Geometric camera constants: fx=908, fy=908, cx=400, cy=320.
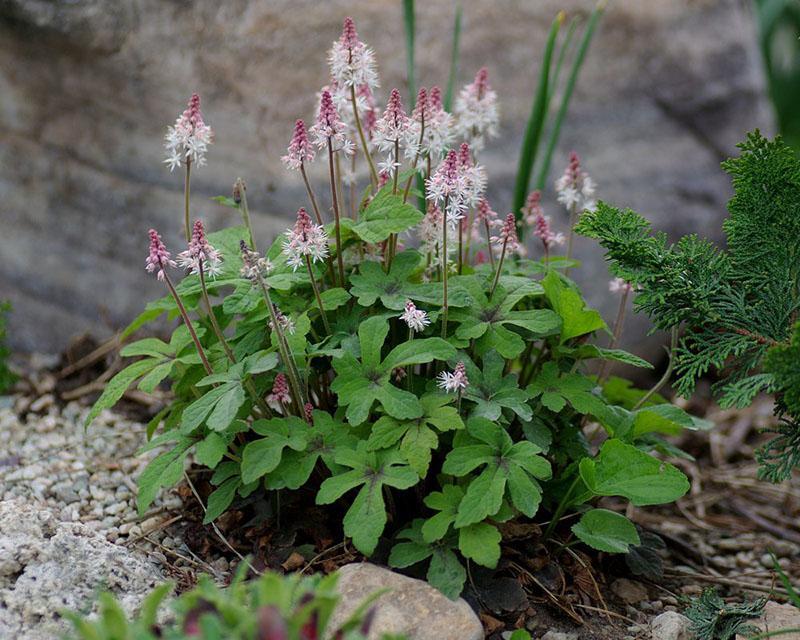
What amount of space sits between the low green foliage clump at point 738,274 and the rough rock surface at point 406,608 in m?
0.66

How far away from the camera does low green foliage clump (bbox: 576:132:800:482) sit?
6.31ft

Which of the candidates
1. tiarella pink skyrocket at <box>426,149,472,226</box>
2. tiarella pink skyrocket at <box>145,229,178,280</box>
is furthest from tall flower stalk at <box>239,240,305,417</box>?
tiarella pink skyrocket at <box>426,149,472,226</box>

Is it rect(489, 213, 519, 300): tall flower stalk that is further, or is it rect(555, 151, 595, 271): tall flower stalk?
rect(555, 151, 595, 271): tall flower stalk

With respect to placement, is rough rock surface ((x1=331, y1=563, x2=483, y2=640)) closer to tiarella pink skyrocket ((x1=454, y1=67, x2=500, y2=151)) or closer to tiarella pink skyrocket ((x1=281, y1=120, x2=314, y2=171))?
tiarella pink skyrocket ((x1=281, y1=120, x2=314, y2=171))

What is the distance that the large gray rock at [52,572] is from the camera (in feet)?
5.65

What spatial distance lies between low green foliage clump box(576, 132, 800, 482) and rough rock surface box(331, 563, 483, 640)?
66cm

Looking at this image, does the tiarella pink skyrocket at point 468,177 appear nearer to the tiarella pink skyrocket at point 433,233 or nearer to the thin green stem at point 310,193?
the tiarella pink skyrocket at point 433,233

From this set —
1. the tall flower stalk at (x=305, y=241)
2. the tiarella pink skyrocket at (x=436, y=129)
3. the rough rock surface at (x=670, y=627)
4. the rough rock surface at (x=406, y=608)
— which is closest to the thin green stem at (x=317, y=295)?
the tall flower stalk at (x=305, y=241)

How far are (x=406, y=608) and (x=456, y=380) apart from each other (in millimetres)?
462

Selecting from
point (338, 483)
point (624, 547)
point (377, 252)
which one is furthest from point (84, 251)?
point (624, 547)

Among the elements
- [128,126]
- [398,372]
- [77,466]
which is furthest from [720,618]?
[128,126]

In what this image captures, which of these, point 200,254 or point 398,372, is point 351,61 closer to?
point 200,254

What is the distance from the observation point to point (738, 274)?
79.1 inches

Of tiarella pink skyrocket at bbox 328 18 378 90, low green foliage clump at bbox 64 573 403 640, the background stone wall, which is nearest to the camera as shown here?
low green foliage clump at bbox 64 573 403 640
